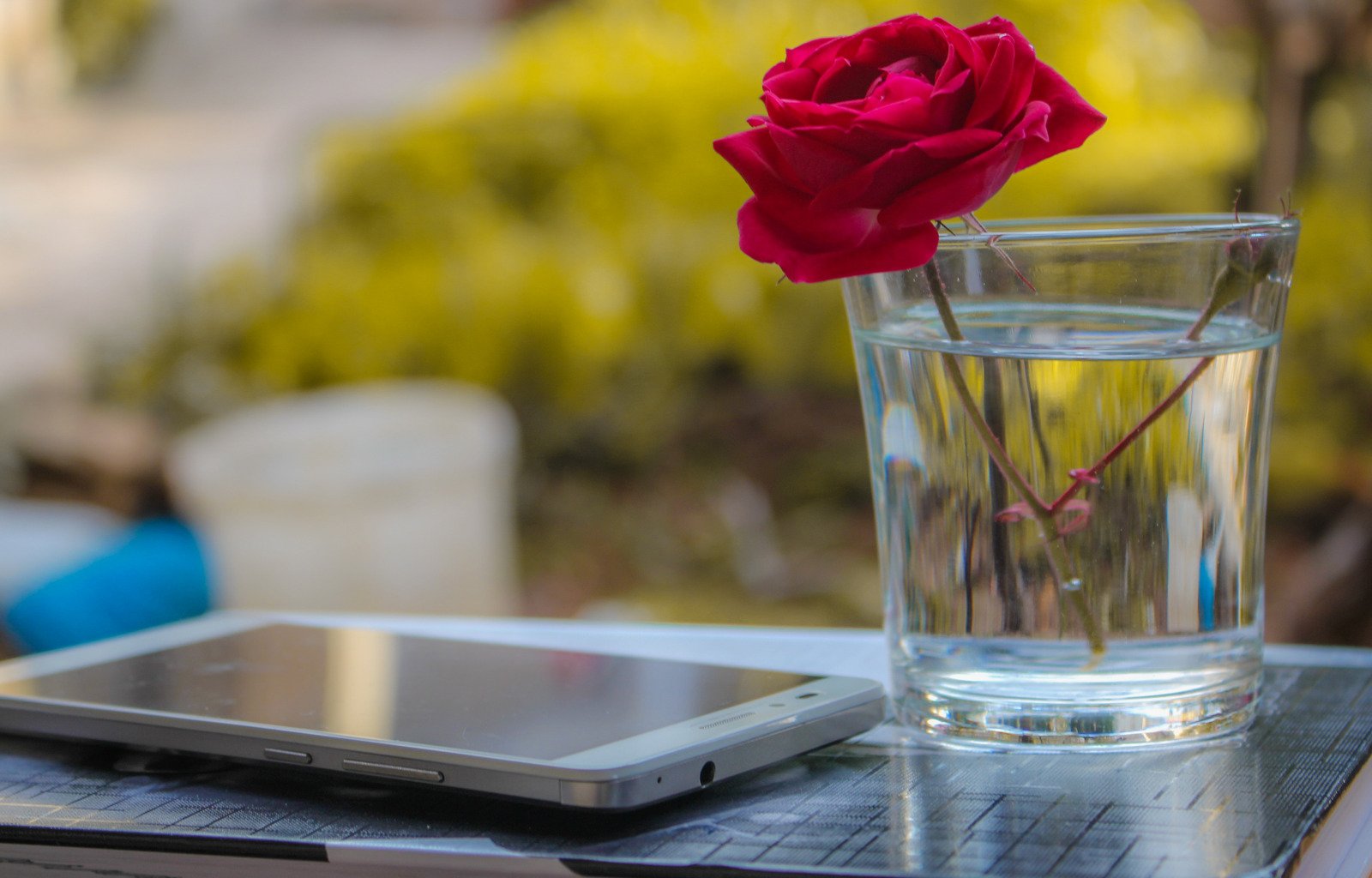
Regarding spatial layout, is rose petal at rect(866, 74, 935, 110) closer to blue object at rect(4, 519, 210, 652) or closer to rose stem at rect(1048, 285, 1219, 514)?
rose stem at rect(1048, 285, 1219, 514)

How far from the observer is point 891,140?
0.39 metres

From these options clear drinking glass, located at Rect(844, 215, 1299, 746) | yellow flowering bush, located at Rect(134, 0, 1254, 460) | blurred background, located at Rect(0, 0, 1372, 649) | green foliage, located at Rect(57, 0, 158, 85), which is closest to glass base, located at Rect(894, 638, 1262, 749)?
clear drinking glass, located at Rect(844, 215, 1299, 746)

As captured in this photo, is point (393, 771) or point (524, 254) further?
point (524, 254)

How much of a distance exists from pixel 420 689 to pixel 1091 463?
0.74ft

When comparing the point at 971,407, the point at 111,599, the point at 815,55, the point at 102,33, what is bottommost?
the point at 111,599

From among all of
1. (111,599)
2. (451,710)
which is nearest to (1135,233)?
(451,710)

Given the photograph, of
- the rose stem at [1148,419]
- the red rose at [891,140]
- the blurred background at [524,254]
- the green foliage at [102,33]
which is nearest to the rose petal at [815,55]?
the red rose at [891,140]

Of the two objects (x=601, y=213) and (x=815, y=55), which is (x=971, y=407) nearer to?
Result: (x=815, y=55)

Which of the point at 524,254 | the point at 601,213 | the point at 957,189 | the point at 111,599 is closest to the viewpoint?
the point at 957,189

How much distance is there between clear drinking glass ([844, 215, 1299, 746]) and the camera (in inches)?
17.3

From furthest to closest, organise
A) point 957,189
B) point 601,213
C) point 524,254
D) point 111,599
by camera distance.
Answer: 1. point 601,213
2. point 524,254
3. point 111,599
4. point 957,189

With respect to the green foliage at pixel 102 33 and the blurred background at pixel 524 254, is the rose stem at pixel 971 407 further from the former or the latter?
the green foliage at pixel 102 33

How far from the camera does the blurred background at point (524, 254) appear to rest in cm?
250

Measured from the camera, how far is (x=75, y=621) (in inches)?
79.4
